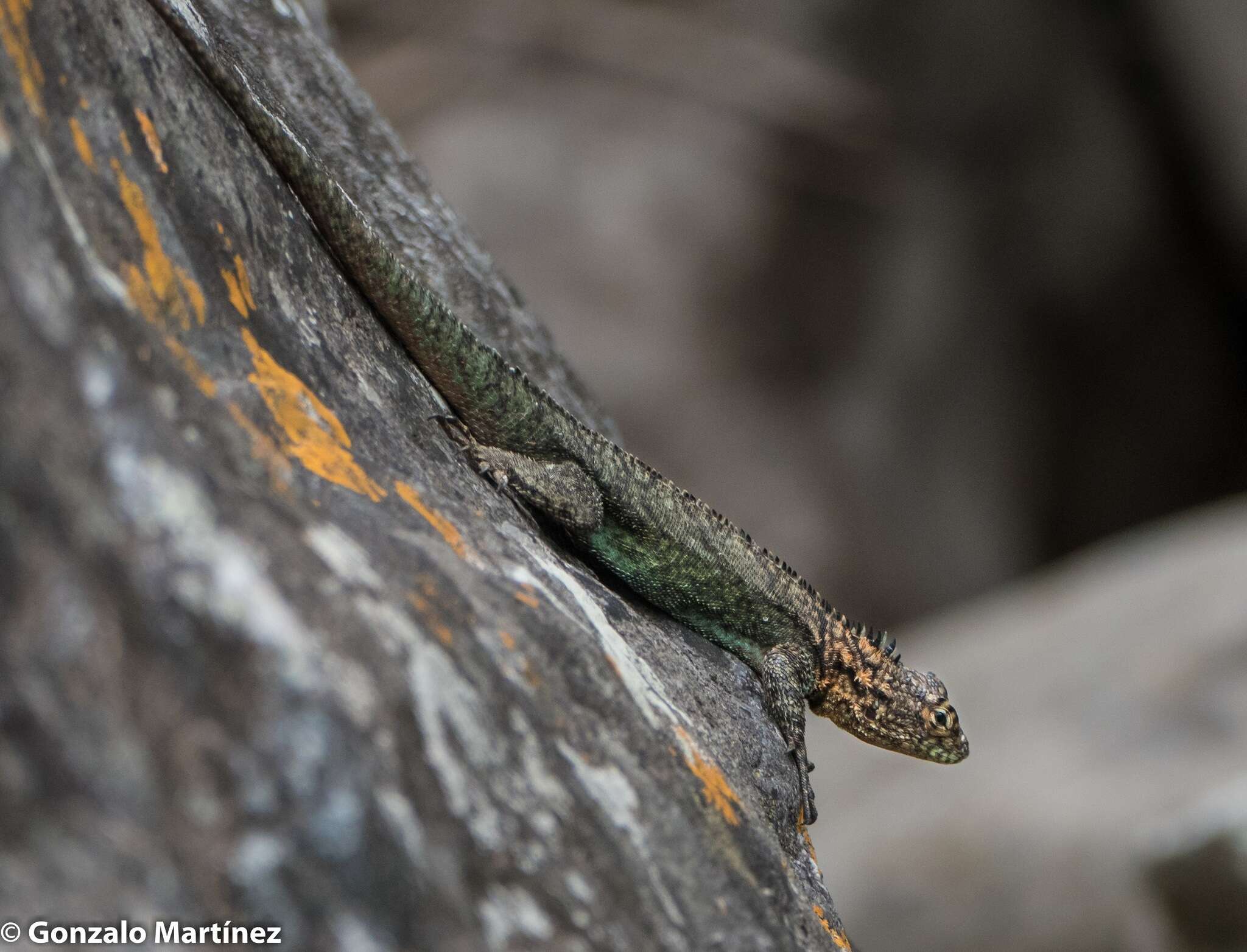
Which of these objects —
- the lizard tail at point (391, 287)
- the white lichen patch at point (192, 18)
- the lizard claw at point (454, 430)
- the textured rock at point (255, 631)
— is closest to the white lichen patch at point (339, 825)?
the textured rock at point (255, 631)

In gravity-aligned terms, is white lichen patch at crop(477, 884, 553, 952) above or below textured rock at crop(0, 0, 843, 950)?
below

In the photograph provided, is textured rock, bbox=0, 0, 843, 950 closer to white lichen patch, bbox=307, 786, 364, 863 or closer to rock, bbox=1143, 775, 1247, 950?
white lichen patch, bbox=307, 786, 364, 863

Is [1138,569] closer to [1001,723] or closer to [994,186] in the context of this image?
[1001,723]

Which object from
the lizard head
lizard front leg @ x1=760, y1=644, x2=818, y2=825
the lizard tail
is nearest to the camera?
the lizard tail

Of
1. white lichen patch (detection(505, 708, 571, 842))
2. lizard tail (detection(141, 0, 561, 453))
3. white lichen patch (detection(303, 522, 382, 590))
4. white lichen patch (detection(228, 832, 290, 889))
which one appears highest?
lizard tail (detection(141, 0, 561, 453))

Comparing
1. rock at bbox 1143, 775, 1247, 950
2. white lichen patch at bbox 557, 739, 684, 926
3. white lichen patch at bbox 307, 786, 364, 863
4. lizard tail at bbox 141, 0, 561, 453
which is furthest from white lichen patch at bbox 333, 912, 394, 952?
rock at bbox 1143, 775, 1247, 950

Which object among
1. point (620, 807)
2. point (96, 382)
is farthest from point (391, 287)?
point (620, 807)

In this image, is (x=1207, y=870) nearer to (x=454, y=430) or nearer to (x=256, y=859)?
(x=454, y=430)

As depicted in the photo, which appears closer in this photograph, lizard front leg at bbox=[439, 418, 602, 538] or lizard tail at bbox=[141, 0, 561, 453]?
→ lizard tail at bbox=[141, 0, 561, 453]
